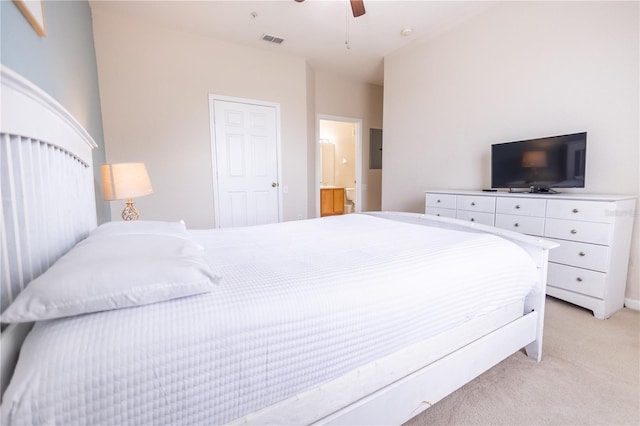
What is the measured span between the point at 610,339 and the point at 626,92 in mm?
1879

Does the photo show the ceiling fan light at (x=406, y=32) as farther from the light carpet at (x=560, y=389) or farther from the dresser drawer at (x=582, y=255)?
the light carpet at (x=560, y=389)

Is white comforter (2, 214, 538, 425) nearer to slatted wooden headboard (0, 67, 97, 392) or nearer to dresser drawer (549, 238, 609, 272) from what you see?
slatted wooden headboard (0, 67, 97, 392)

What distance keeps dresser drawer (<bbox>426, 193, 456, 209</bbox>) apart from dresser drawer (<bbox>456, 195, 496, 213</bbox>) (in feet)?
0.21

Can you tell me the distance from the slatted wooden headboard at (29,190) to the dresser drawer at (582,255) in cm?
304

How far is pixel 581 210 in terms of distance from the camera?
2.06 metres

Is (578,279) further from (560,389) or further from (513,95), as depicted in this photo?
(513,95)

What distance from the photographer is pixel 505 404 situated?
→ 1.27 m

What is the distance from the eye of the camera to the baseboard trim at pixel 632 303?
7.14ft

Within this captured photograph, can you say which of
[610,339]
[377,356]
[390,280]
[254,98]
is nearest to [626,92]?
[610,339]

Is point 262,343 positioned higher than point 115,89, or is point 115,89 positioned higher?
point 115,89

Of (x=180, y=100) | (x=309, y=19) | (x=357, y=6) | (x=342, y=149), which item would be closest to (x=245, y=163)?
(x=180, y=100)

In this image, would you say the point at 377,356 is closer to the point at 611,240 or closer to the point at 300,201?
the point at 611,240

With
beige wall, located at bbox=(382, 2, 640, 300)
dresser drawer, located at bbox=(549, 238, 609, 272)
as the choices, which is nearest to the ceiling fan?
beige wall, located at bbox=(382, 2, 640, 300)

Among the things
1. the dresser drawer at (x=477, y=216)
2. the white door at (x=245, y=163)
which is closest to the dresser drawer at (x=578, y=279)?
the dresser drawer at (x=477, y=216)
